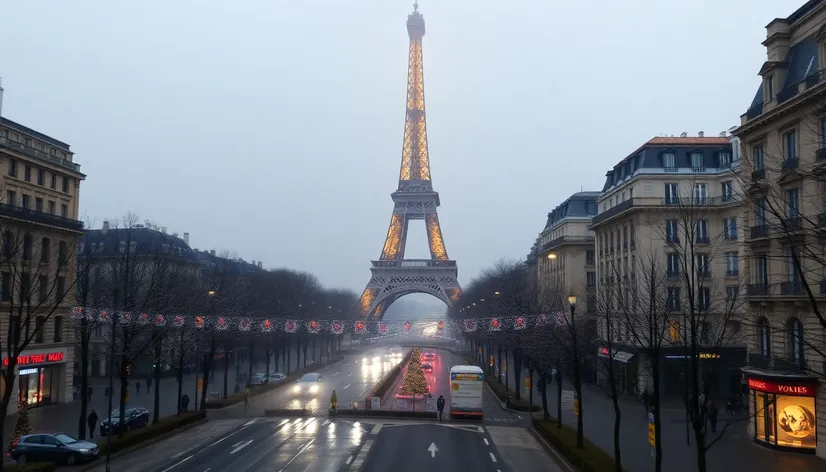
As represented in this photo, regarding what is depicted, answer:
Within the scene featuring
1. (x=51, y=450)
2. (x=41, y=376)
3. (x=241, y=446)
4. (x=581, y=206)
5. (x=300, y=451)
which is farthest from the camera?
(x=581, y=206)

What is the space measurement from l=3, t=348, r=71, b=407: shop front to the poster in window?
4577 cm

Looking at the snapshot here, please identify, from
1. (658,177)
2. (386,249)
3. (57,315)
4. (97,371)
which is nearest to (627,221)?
(658,177)

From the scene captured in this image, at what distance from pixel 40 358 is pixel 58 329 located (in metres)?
3.83

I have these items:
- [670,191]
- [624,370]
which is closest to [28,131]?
[624,370]

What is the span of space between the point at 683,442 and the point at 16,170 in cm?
4578

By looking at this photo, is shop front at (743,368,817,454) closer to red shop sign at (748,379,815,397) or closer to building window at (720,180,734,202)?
red shop sign at (748,379,815,397)

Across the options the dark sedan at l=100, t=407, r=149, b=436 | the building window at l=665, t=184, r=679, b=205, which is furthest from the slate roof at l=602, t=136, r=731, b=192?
the dark sedan at l=100, t=407, r=149, b=436

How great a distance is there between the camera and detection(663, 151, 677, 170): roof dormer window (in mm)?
56781

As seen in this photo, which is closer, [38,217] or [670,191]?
[38,217]

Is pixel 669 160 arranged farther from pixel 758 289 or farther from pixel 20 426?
pixel 20 426

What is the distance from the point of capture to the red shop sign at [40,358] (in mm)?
47844

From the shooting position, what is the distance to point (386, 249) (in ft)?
439

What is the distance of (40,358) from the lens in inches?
1977

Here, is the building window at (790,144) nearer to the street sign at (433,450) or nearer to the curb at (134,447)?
the street sign at (433,450)
